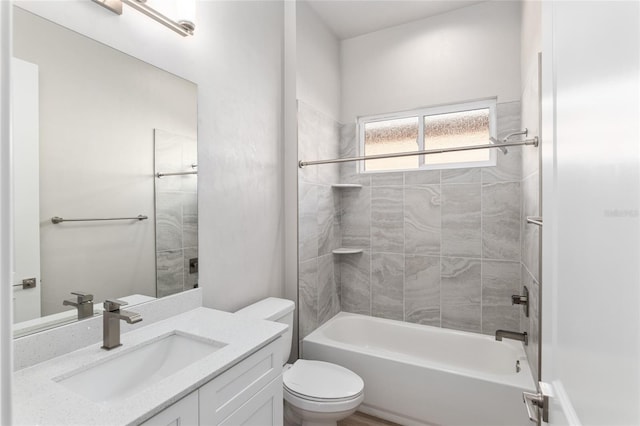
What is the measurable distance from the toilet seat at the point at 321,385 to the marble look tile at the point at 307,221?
0.76m

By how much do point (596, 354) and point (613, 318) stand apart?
3.3 inches

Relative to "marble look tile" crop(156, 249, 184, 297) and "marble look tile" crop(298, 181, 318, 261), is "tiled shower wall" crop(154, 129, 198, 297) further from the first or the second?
"marble look tile" crop(298, 181, 318, 261)

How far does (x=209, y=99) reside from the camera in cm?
172

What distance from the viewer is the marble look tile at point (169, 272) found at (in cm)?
147

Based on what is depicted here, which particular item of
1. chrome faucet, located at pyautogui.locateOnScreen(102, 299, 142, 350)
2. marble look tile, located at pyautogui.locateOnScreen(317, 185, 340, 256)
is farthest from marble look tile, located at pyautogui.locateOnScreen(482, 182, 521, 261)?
chrome faucet, located at pyautogui.locateOnScreen(102, 299, 142, 350)

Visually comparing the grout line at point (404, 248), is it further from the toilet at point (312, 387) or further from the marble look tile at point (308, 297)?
the toilet at point (312, 387)

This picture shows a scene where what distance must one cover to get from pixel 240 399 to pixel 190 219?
2.90 ft

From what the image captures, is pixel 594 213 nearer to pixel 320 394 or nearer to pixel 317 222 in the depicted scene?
pixel 320 394

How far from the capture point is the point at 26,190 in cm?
102

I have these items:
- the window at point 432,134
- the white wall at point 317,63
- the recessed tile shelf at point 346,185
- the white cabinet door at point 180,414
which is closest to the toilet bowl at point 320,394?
the white cabinet door at point 180,414

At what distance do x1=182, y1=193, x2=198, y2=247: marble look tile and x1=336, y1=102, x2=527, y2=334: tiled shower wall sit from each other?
5.23 feet

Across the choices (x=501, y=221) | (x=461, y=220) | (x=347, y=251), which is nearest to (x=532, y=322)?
(x=501, y=221)

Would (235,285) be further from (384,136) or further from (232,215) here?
(384,136)

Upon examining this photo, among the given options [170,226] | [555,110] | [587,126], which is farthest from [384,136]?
[587,126]
